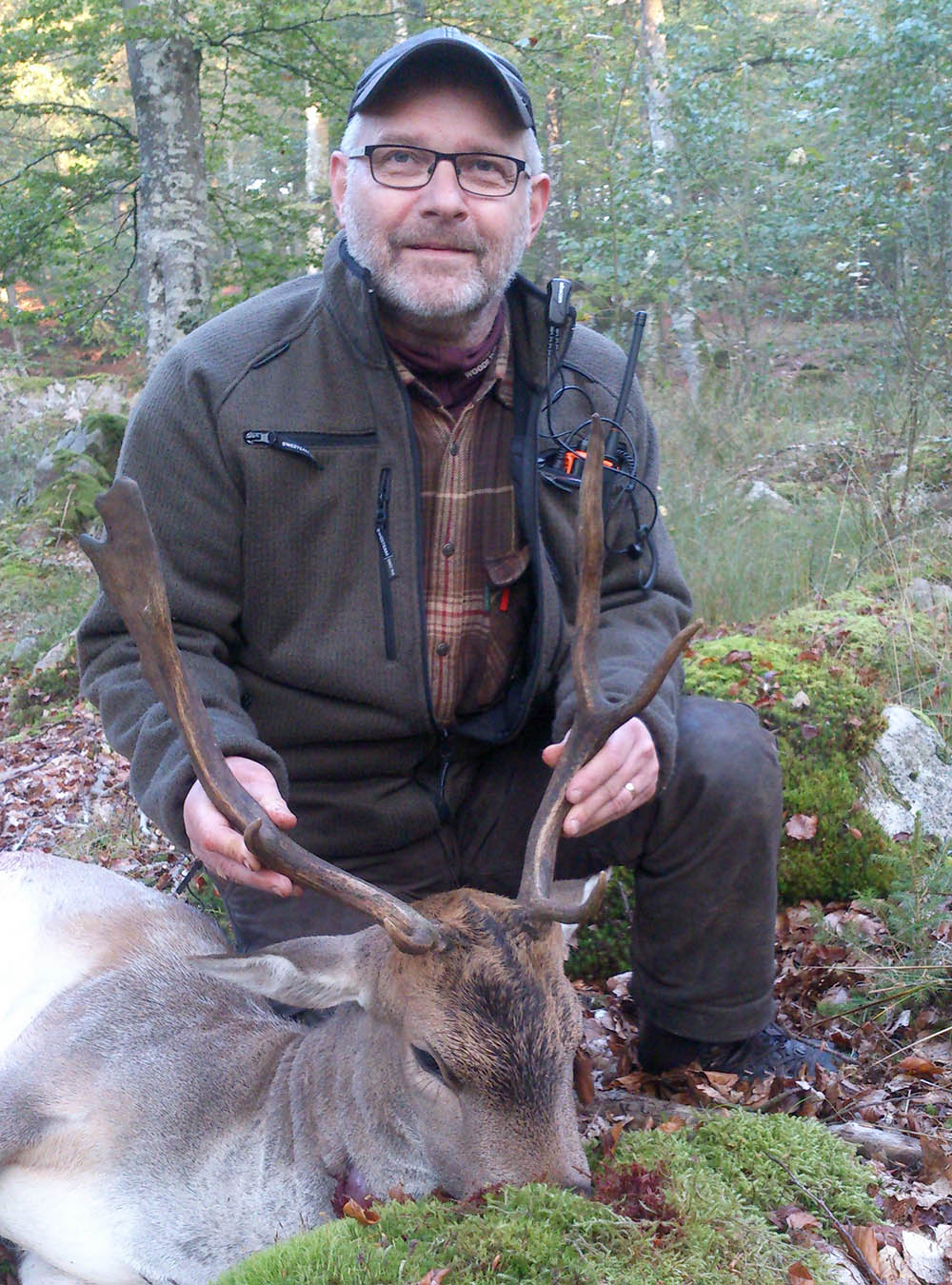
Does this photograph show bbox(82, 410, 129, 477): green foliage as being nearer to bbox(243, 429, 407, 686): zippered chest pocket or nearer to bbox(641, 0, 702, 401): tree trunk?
bbox(641, 0, 702, 401): tree trunk

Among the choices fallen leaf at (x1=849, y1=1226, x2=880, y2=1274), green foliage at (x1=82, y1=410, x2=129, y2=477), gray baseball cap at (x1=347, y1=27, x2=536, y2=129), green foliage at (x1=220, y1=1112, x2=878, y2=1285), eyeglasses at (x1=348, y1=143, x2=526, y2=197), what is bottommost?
green foliage at (x1=82, y1=410, x2=129, y2=477)

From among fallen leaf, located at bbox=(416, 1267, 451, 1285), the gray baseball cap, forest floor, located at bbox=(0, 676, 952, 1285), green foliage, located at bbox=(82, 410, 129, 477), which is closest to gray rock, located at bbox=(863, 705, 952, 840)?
forest floor, located at bbox=(0, 676, 952, 1285)

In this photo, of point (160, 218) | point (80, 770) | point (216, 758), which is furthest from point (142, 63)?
point (216, 758)

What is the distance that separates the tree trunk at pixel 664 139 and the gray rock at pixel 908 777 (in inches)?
379

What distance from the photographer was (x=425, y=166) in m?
3.80

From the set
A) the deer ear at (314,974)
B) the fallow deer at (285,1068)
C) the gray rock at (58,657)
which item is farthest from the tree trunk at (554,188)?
the deer ear at (314,974)

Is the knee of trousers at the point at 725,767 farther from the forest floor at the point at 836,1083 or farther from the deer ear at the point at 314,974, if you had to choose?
the deer ear at the point at 314,974

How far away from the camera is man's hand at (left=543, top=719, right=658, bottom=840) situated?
3018 millimetres

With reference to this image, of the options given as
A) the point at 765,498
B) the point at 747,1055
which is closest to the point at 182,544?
the point at 747,1055

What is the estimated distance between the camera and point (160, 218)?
9586mm

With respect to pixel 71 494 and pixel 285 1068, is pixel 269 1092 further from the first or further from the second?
pixel 71 494

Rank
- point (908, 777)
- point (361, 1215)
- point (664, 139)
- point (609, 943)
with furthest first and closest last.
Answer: point (664, 139) → point (908, 777) → point (609, 943) → point (361, 1215)

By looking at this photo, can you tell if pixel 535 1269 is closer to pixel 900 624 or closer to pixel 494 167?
pixel 494 167

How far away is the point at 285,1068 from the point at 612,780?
3.80 feet
